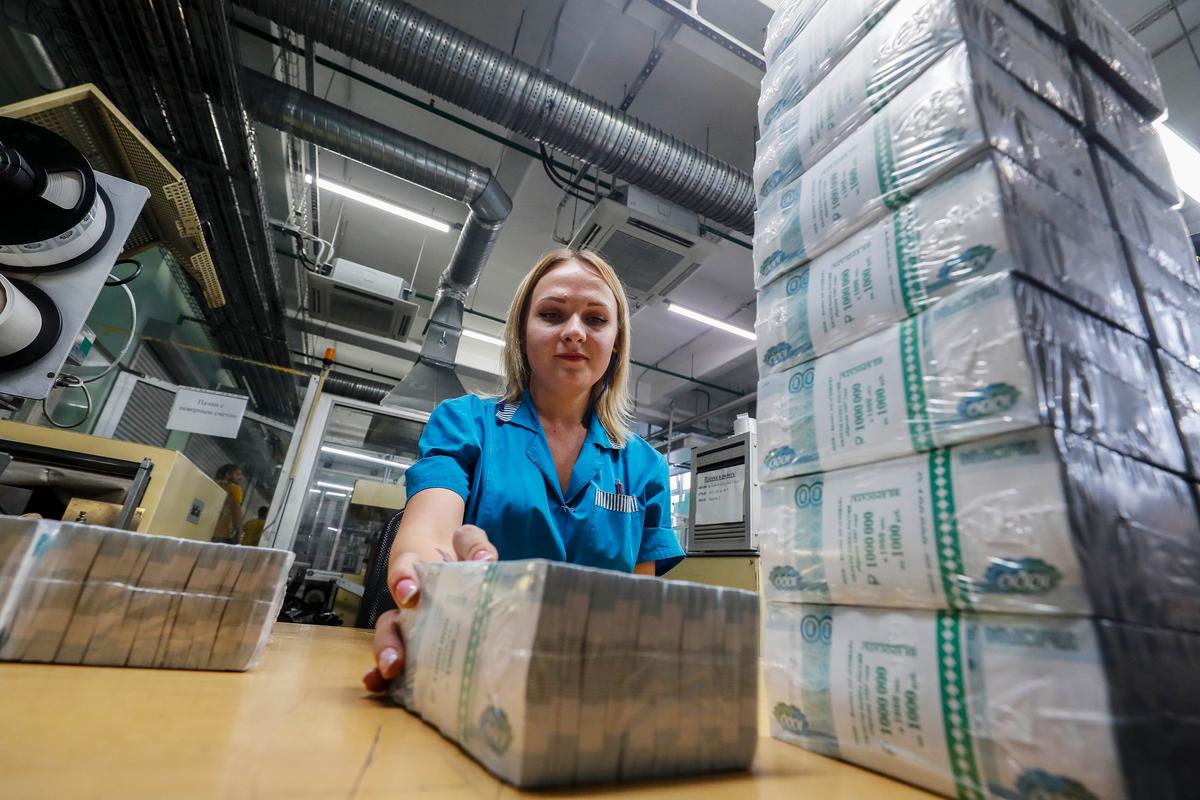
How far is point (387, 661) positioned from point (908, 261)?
0.81 m

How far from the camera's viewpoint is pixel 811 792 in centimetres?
46

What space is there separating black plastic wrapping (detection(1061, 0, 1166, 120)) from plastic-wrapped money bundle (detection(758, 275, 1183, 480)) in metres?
0.53

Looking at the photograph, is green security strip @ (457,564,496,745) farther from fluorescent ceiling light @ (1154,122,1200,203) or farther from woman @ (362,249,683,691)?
fluorescent ceiling light @ (1154,122,1200,203)

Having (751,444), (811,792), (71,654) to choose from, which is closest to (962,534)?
(811,792)

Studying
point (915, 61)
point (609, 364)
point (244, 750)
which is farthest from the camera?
point (609, 364)

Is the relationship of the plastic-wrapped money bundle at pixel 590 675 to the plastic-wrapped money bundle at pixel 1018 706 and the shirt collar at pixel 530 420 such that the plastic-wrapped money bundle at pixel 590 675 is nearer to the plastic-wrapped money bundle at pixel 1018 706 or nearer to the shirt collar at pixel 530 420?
the plastic-wrapped money bundle at pixel 1018 706

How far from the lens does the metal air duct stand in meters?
3.05

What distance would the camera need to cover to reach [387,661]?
60cm

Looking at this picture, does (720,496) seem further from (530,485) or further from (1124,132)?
(1124,132)

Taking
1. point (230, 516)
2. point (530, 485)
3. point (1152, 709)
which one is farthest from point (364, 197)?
point (1152, 709)

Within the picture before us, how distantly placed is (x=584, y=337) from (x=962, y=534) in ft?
2.49

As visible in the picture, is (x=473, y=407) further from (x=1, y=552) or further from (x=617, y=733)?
(x=617, y=733)

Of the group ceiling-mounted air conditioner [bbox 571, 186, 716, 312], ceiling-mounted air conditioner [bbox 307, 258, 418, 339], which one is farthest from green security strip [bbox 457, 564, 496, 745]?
ceiling-mounted air conditioner [bbox 307, 258, 418, 339]

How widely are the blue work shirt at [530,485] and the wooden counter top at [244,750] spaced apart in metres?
0.43
